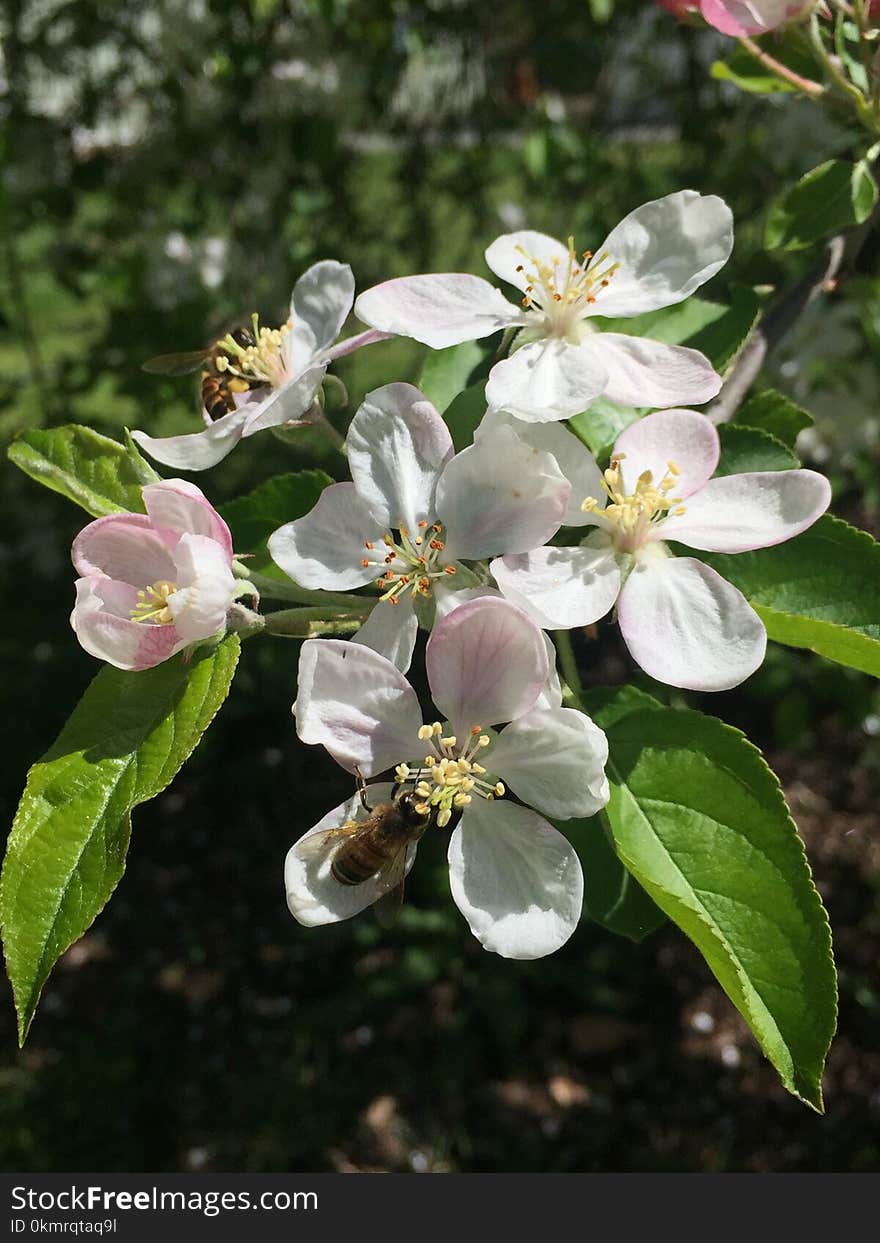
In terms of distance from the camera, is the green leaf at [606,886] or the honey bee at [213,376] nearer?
the green leaf at [606,886]

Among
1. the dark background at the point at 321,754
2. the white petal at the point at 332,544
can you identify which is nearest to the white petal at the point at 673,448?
the white petal at the point at 332,544

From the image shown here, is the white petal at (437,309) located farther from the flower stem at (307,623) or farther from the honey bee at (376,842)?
the honey bee at (376,842)

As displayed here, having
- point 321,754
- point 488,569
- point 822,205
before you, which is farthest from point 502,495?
point 321,754

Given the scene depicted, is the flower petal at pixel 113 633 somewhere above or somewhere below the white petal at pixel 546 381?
below

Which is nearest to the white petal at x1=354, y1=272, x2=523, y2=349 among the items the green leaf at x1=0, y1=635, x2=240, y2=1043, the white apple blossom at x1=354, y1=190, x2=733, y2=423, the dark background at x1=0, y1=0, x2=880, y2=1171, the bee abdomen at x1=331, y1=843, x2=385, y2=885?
the white apple blossom at x1=354, y1=190, x2=733, y2=423

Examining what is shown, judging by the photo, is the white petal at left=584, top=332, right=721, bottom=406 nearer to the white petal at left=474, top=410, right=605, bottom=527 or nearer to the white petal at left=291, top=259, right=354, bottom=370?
the white petal at left=474, top=410, right=605, bottom=527

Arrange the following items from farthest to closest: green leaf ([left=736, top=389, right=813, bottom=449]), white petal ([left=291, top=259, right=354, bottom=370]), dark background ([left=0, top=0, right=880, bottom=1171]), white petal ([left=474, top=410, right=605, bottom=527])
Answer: dark background ([left=0, top=0, right=880, bottom=1171]) < green leaf ([left=736, top=389, right=813, bottom=449]) < white petal ([left=291, top=259, right=354, bottom=370]) < white petal ([left=474, top=410, right=605, bottom=527])

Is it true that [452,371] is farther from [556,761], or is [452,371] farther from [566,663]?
[556,761]

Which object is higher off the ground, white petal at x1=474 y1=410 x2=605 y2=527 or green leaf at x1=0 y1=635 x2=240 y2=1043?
white petal at x1=474 y1=410 x2=605 y2=527
